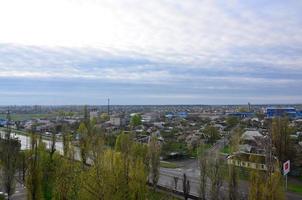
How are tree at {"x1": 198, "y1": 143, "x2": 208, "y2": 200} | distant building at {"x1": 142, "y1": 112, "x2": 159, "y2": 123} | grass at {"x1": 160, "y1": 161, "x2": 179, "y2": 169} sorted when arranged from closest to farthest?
1. tree at {"x1": 198, "y1": 143, "x2": 208, "y2": 200}
2. grass at {"x1": 160, "y1": 161, "x2": 179, "y2": 169}
3. distant building at {"x1": 142, "y1": 112, "x2": 159, "y2": 123}

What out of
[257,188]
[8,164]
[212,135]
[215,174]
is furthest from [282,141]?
[8,164]

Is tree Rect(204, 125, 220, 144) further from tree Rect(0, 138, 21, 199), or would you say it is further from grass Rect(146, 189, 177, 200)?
tree Rect(0, 138, 21, 199)

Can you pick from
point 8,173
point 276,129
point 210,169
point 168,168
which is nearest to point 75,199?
point 8,173

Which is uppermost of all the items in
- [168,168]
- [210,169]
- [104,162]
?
[104,162]

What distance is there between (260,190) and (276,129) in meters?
18.4

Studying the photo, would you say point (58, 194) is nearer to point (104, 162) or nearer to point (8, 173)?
point (104, 162)

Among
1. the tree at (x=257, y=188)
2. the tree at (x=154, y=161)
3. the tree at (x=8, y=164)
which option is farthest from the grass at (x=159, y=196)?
the tree at (x=8, y=164)

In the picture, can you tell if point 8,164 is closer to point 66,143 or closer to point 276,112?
point 66,143

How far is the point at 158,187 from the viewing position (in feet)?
74.9

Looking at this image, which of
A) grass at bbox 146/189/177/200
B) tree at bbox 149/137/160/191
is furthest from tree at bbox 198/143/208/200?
tree at bbox 149/137/160/191

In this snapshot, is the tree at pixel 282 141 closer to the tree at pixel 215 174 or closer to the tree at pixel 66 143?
the tree at pixel 215 174

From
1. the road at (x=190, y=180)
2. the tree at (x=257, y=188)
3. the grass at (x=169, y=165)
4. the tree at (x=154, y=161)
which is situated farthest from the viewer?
the grass at (x=169, y=165)

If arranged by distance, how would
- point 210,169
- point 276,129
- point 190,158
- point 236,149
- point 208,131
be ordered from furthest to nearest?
1. point 208,131
2. point 190,158
3. point 276,129
4. point 236,149
5. point 210,169

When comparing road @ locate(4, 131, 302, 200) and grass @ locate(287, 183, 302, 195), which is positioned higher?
road @ locate(4, 131, 302, 200)
